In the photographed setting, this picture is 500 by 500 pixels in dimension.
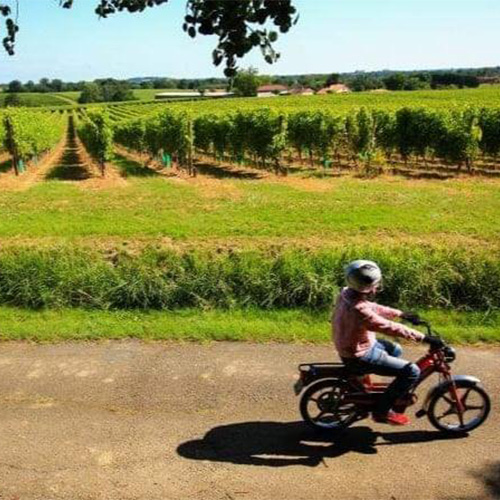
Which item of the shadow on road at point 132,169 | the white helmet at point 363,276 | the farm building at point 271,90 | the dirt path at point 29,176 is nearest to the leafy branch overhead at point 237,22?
the white helmet at point 363,276

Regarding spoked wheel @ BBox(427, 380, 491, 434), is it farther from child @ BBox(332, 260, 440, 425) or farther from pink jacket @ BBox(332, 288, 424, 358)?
pink jacket @ BBox(332, 288, 424, 358)

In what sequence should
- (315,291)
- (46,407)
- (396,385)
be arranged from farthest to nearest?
1. (315,291)
2. (46,407)
3. (396,385)

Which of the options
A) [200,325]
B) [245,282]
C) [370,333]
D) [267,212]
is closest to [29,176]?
[267,212]

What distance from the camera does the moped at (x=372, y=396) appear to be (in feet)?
17.3

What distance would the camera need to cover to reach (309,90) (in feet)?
407

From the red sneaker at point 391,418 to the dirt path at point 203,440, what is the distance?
0.17 meters

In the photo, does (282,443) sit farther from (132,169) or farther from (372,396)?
(132,169)

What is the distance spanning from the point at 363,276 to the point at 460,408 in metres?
1.56

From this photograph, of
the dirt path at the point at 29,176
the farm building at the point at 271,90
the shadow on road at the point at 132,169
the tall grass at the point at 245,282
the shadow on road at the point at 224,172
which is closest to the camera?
the tall grass at the point at 245,282

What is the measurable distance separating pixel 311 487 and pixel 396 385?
45.9 inches

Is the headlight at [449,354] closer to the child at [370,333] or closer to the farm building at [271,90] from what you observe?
the child at [370,333]

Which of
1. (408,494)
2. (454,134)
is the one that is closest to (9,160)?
(454,134)

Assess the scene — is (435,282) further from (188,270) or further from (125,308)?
(125,308)

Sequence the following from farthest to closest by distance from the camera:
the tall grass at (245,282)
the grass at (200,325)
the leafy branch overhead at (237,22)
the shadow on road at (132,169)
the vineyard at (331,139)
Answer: the shadow on road at (132,169) → the vineyard at (331,139) → the tall grass at (245,282) → the grass at (200,325) → the leafy branch overhead at (237,22)
